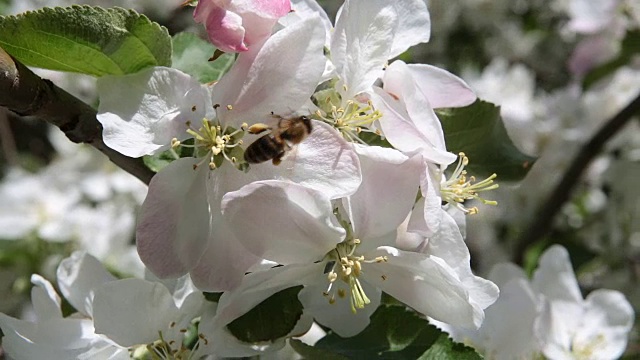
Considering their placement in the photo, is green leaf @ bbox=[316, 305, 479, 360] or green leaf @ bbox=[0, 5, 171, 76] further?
green leaf @ bbox=[316, 305, 479, 360]

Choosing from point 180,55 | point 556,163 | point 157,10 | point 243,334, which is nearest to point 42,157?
point 157,10

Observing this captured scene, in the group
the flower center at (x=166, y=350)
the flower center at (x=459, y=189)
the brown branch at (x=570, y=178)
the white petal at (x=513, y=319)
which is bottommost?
the brown branch at (x=570, y=178)

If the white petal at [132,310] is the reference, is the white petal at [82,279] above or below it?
below

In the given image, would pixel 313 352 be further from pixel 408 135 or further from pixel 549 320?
pixel 549 320

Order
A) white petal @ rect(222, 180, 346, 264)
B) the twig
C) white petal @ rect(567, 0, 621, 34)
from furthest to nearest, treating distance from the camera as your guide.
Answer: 1. the twig
2. white petal @ rect(567, 0, 621, 34)
3. white petal @ rect(222, 180, 346, 264)

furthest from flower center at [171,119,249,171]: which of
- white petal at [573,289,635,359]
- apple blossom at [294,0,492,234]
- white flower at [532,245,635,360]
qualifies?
white petal at [573,289,635,359]

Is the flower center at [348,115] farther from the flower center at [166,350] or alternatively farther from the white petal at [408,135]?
the flower center at [166,350]

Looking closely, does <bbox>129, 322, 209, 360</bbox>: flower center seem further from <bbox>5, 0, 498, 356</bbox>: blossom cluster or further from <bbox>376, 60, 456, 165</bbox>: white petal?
<bbox>376, 60, 456, 165</bbox>: white petal

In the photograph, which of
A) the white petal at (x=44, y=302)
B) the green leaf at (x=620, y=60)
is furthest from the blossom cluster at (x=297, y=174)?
the green leaf at (x=620, y=60)
